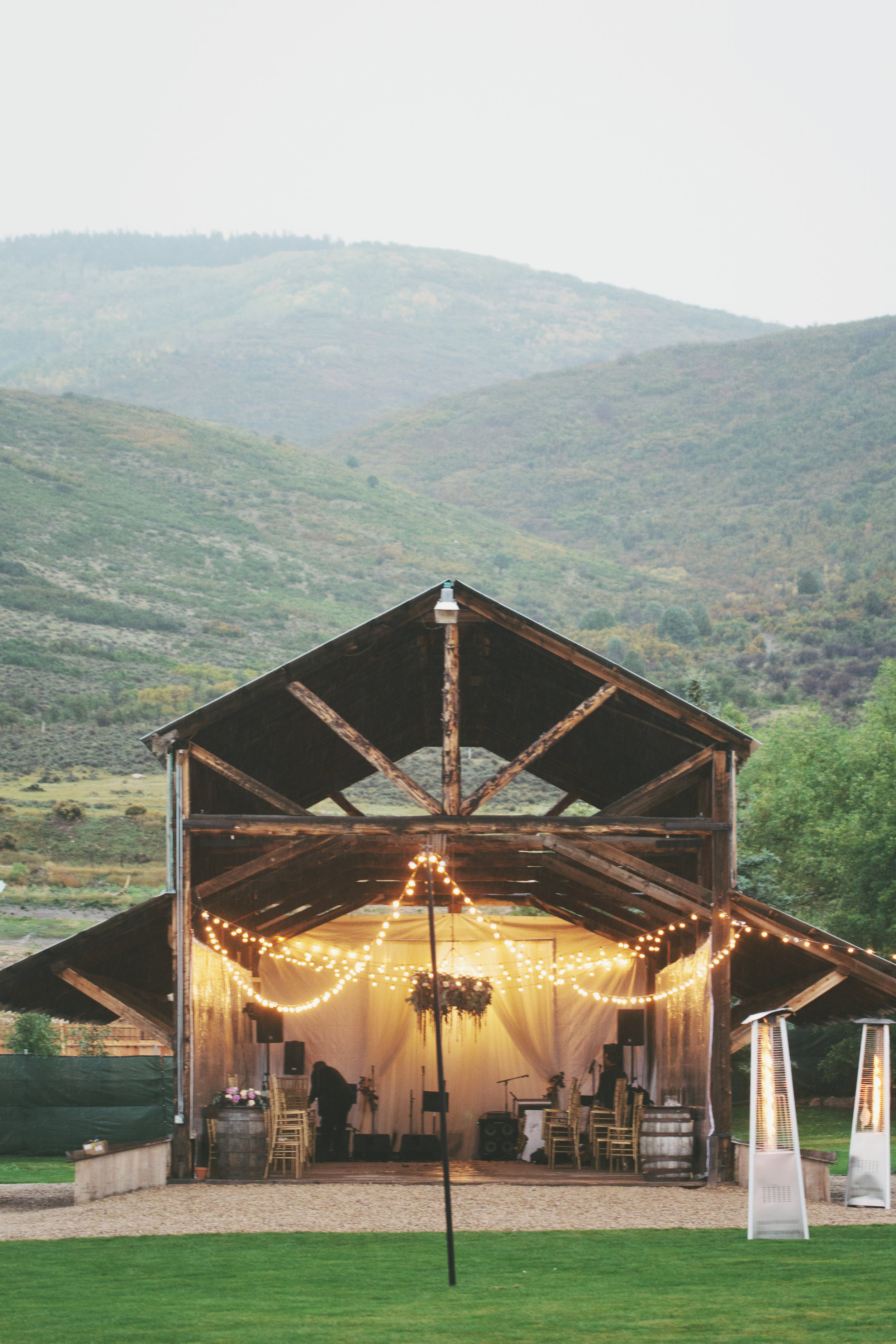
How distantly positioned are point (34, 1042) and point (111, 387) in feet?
396

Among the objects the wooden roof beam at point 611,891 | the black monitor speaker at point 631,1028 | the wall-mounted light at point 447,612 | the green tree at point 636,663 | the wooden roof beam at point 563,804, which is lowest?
the black monitor speaker at point 631,1028

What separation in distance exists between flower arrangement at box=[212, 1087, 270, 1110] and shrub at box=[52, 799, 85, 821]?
30064mm

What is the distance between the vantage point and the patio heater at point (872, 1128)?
9.50 metres

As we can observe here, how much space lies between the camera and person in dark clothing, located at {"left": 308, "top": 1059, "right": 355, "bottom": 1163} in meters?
14.3

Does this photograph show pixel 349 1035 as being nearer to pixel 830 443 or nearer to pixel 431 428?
pixel 830 443

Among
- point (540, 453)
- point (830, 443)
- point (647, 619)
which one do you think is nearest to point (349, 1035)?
point (647, 619)

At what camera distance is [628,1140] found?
1269cm

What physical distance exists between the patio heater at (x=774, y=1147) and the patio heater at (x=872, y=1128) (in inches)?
54.6

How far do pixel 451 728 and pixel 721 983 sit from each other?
280 cm

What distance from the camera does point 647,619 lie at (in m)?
68.6

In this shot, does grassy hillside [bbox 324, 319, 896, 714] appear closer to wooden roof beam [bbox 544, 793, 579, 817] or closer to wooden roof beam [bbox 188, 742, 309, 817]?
wooden roof beam [bbox 544, 793, 579, 817]

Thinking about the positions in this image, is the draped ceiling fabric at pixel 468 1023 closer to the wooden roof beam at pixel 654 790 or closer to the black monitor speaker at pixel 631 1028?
the black monitor speaker at pixel 631 1028

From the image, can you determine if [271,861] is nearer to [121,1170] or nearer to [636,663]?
[121,1170]

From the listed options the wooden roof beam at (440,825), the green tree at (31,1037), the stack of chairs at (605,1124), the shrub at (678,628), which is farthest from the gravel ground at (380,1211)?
the shrub at (678,628)
